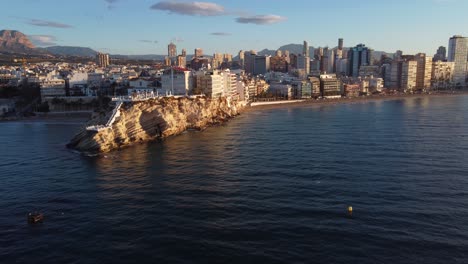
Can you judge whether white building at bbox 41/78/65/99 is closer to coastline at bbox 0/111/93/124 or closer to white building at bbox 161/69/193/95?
coastline at bbox 0/111/93/124

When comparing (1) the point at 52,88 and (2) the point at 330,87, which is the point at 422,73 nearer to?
(2) the point at 330,87

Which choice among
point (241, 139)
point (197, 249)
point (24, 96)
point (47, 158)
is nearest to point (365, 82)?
point (241, 139)

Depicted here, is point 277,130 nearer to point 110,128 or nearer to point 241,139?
point 241,139

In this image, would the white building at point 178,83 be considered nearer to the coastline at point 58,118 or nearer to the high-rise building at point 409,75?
the coastline at point 58,118

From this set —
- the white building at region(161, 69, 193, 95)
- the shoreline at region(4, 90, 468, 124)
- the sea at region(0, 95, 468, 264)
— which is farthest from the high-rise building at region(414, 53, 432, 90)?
the sea at region(0, 95, 468, 264)

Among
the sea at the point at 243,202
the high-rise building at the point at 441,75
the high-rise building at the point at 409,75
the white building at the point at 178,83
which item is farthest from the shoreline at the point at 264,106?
the sea at the point at 243,202
